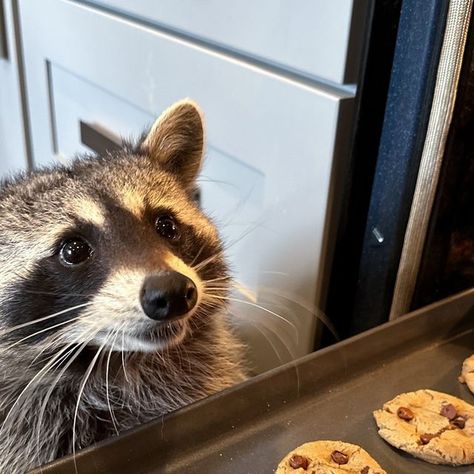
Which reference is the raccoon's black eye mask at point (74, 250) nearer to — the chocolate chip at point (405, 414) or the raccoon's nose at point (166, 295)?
the raccoon's nose at point (166, 295)

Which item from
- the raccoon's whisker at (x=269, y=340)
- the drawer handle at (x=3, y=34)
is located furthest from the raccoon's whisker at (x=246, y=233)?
the drawer handle at (x=3, y=34)

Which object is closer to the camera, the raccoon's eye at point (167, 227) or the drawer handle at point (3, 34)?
the raccoon's eye at point (167, 227)

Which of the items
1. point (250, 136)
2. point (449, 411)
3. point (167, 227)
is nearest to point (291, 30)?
point (250, 136)

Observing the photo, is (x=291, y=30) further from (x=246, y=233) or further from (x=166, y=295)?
(x=166, y=295)

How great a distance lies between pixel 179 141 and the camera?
104cm

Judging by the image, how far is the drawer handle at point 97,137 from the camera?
146 centimetres

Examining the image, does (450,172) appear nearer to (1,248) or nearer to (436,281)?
(436,281)

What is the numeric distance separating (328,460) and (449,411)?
0.17 meters

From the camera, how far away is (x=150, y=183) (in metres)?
0.97

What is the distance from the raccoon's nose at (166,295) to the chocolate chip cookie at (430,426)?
11.5 inches

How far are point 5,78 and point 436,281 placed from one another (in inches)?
45.9

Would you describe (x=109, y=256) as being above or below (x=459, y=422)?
above

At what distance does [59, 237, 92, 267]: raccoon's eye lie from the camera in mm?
849

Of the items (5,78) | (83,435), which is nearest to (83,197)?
(83,435)
